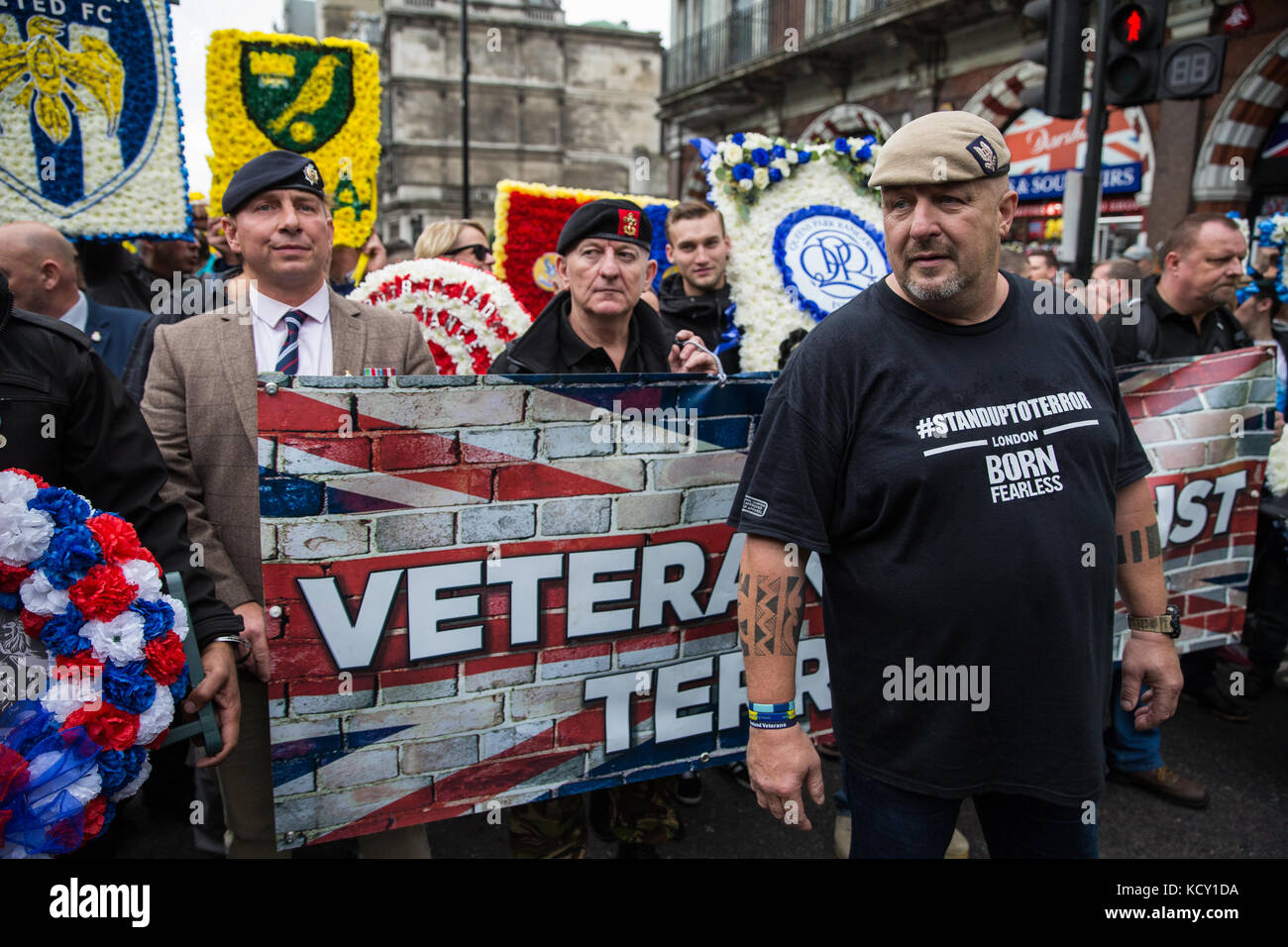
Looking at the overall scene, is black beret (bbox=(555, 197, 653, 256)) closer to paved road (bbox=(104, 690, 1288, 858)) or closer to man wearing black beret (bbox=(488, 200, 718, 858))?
man wearing black beret (bbox=(488, 200, 718, 858))

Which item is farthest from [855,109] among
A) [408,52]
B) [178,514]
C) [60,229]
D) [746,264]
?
[408,52]

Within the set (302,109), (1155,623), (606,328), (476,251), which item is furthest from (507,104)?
(1155,623)

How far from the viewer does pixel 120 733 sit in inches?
64.4

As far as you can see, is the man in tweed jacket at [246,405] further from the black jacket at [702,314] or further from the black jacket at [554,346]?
the black jacket at [702,314]

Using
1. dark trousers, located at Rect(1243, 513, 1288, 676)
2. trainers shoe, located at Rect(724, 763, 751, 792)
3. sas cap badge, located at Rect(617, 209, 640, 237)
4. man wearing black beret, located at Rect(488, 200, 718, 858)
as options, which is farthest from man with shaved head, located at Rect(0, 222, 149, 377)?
dark trousers, located at Rect(1243, 513, 1288, 676)

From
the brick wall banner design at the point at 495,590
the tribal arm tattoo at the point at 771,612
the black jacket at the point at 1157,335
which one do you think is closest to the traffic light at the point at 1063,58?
the black jacket at the point at 1157,335

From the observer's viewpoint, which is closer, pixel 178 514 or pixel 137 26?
pixel 178 514

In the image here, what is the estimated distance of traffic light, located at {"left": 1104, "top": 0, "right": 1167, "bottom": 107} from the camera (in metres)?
5.28

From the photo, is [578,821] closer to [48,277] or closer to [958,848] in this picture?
[958,848]

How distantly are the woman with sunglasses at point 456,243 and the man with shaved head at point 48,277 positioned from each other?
1611 mm

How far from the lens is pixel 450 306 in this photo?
3566 mm

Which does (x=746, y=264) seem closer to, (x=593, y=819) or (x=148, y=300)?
(x=593, y=819)

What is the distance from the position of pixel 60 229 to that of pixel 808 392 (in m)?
3.10

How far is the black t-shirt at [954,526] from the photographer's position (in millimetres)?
1750
